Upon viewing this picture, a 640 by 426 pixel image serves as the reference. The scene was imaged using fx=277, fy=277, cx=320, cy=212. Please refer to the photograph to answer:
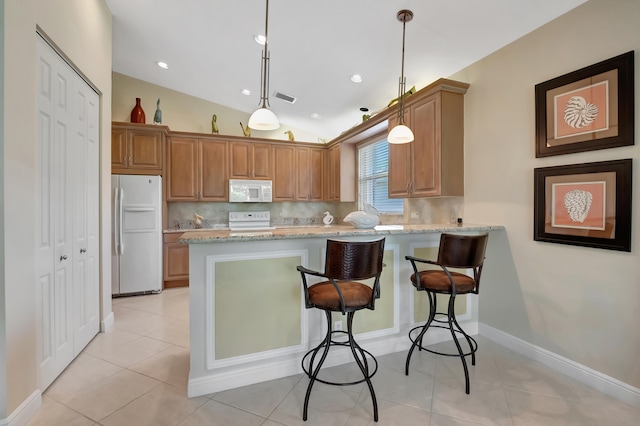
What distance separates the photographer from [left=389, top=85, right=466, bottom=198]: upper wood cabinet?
109 inches

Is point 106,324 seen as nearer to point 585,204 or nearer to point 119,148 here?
point 119,148

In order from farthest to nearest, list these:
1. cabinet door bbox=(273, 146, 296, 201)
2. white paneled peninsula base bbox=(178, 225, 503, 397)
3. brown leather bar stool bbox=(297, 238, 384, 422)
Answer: cabinet door bbox=(273, 146, 296, 201), white paneled peninsula base bbox=(178, 225, 503, 397), brown leather bar stool bbox=(297, 238, 384, 422)

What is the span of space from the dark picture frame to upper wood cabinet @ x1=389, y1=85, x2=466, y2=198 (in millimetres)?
721

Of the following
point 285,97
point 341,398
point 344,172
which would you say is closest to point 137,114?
point 285,97

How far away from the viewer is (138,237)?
3.97 metres

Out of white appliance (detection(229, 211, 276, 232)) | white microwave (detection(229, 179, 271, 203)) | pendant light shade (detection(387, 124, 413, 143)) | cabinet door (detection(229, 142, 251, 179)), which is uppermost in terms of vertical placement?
cabinet door (detection(229, 142, 251, 179))

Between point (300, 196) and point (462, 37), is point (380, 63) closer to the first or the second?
point (462, 37)

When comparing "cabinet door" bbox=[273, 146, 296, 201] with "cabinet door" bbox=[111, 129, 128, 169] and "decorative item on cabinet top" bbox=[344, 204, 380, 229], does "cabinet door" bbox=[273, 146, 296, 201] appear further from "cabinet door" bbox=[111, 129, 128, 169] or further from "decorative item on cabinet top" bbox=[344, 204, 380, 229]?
"decorative item on cabinet top" bbox=[344, 204, 380, 229]

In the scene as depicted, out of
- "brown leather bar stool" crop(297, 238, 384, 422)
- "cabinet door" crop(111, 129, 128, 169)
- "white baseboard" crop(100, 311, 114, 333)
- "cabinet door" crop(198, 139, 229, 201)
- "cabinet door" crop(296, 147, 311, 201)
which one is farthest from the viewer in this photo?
"cabinet door" crop(296, 147, 311, 201)

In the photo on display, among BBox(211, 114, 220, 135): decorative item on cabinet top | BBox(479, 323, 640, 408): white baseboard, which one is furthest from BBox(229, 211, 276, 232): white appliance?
BBox(479, 323, 640, 408): white baseboard

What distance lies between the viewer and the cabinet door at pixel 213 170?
15.4 feet

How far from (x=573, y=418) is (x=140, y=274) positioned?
186 inches

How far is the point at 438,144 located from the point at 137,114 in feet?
14.2

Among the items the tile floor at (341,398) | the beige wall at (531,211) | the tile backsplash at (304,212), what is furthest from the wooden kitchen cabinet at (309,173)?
the tile floor at (341,398)
